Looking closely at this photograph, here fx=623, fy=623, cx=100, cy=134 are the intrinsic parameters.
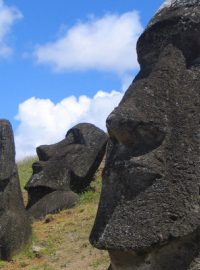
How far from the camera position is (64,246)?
1141cm

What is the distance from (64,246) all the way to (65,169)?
4.41 m

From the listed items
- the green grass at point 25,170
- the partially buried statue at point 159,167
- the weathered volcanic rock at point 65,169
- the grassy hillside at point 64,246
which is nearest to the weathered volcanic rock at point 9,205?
the grassy hillside at point 64,246

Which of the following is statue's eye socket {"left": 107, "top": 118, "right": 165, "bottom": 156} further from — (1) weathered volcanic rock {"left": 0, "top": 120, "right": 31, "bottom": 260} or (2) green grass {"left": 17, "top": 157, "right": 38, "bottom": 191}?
(2) green grass {"left": 17, "top": 157, "right": 38, "bottom": 191}

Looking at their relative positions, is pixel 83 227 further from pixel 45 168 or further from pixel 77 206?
pixel 45 168

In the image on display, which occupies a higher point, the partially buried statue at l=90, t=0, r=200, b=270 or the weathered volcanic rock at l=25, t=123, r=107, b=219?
the weathered volcanic rock at l=25, t=123, r=107, b=219

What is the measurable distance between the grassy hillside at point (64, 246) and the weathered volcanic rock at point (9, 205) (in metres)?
0.24

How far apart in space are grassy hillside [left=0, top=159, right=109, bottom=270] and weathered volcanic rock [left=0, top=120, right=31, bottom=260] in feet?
0.77

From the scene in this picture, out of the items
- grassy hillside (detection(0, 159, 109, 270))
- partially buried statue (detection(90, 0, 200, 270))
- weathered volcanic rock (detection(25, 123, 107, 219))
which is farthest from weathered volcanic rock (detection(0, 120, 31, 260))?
partially buried statue (detection(90, 0, 200, 270))

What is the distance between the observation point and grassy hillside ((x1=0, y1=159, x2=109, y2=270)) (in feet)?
33.6

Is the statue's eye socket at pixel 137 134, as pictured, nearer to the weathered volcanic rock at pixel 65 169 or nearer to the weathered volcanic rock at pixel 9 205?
the weathered volcanic rock at pixel 9 205

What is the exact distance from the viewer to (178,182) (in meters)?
3.98

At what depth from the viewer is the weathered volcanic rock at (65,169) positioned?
1470 cm

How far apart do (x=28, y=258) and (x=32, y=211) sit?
3.26m

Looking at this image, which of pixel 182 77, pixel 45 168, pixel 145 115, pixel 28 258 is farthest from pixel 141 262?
pixel 45 168
